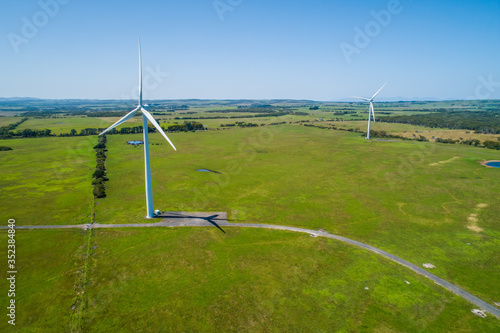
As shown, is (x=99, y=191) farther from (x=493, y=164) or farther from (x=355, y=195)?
(x=493, y=164)

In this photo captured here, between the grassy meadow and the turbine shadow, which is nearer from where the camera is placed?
the grassy meadow

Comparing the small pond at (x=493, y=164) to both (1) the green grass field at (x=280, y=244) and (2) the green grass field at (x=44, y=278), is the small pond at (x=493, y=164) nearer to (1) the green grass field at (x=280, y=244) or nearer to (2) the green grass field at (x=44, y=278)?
(1) the green grass field at (x=280, y=244)

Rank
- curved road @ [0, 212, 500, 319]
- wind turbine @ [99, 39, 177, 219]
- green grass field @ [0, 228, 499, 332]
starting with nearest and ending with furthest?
green grass field @ [0, 228, 499, 332] → curved road @ [0, 212, 500, 319] → wind turbine @ [99, 39, 177, 219]

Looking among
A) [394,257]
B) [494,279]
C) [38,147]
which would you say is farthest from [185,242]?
[38,147]

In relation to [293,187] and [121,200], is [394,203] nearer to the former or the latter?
[293,187]

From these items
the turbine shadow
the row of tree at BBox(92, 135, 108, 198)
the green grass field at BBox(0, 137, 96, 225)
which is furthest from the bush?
the turbine shadow

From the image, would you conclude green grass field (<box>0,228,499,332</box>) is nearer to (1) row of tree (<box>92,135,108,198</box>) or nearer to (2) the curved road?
(2) the curved road

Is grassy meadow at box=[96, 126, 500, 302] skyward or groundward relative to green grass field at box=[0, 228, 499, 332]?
skyward

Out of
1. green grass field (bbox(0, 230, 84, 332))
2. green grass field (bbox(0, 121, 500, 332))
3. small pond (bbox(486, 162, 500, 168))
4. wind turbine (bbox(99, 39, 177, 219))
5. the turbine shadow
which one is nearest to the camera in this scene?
green grass field (bbox(0, 230, 84, 332))
